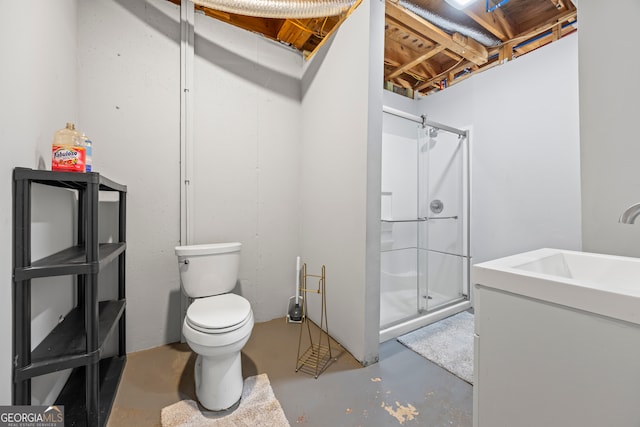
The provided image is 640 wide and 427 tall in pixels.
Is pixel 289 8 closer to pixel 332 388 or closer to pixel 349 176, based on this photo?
pixel 349 176

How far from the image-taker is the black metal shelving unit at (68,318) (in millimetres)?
932

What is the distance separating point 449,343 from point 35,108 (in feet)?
8.90

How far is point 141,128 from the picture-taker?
1.78 metres

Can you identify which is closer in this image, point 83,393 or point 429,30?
point 83,393

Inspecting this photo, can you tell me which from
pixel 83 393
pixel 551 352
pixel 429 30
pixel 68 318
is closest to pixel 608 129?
Result: pixel 551 352

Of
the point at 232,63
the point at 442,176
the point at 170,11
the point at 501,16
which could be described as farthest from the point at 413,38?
the point at 170,11

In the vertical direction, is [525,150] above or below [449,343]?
above

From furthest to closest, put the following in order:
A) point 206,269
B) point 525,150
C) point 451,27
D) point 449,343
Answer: point 525,150, point 451,27, point 449,343, point 206,269

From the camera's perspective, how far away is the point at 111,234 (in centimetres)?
172

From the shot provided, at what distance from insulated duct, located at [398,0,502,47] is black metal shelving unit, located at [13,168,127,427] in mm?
2327

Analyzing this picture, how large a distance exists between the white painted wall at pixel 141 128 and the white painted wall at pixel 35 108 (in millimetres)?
141

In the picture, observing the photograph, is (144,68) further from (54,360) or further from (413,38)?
(413,38)

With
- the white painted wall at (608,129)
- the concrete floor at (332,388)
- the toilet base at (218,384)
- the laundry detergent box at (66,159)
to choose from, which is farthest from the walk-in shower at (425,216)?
the laundry detergent box at (66,159)

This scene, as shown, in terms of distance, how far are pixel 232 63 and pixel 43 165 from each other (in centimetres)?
146
